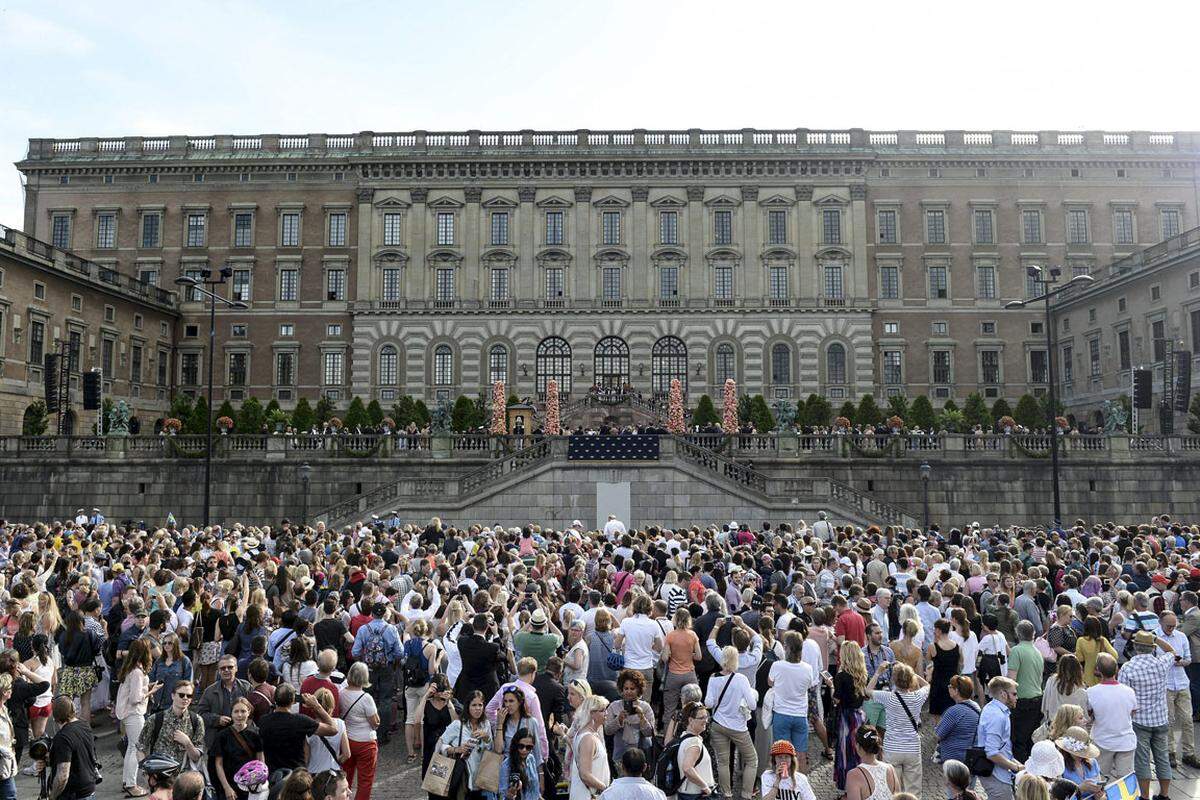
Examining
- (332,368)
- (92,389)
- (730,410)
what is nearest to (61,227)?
(332,368)

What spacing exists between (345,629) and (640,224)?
166ft

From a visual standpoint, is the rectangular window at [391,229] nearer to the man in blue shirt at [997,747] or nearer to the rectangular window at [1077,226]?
the rectangular window at [1077,226]

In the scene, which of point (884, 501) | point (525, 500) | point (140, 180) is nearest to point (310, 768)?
point (525, 500)

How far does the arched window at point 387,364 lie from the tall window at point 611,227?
51.6 ft

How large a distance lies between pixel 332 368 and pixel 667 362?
72.1ft

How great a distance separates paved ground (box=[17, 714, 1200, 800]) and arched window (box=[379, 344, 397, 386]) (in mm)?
47192

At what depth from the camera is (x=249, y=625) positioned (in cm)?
1177

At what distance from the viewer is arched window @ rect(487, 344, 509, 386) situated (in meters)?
59.6

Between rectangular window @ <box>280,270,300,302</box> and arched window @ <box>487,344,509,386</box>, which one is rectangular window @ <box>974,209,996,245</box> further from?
rectangular window @ <box>280,270,300,302</box>

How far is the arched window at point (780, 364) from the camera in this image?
59188mm

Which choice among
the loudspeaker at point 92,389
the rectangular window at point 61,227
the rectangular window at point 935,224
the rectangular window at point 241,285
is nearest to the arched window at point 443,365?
the rectangular window at point 241,285

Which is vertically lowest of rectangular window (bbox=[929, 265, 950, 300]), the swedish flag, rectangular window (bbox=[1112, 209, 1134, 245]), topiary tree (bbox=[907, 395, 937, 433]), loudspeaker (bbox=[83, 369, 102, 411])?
the swedish flag

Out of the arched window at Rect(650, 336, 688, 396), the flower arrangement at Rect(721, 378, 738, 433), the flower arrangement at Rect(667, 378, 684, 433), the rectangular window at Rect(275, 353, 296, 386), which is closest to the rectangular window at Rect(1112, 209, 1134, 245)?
the flower arrangement at Rect(721, 378, 738, 433)

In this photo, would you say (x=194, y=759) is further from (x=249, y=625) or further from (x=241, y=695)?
(x=249, y=625)
